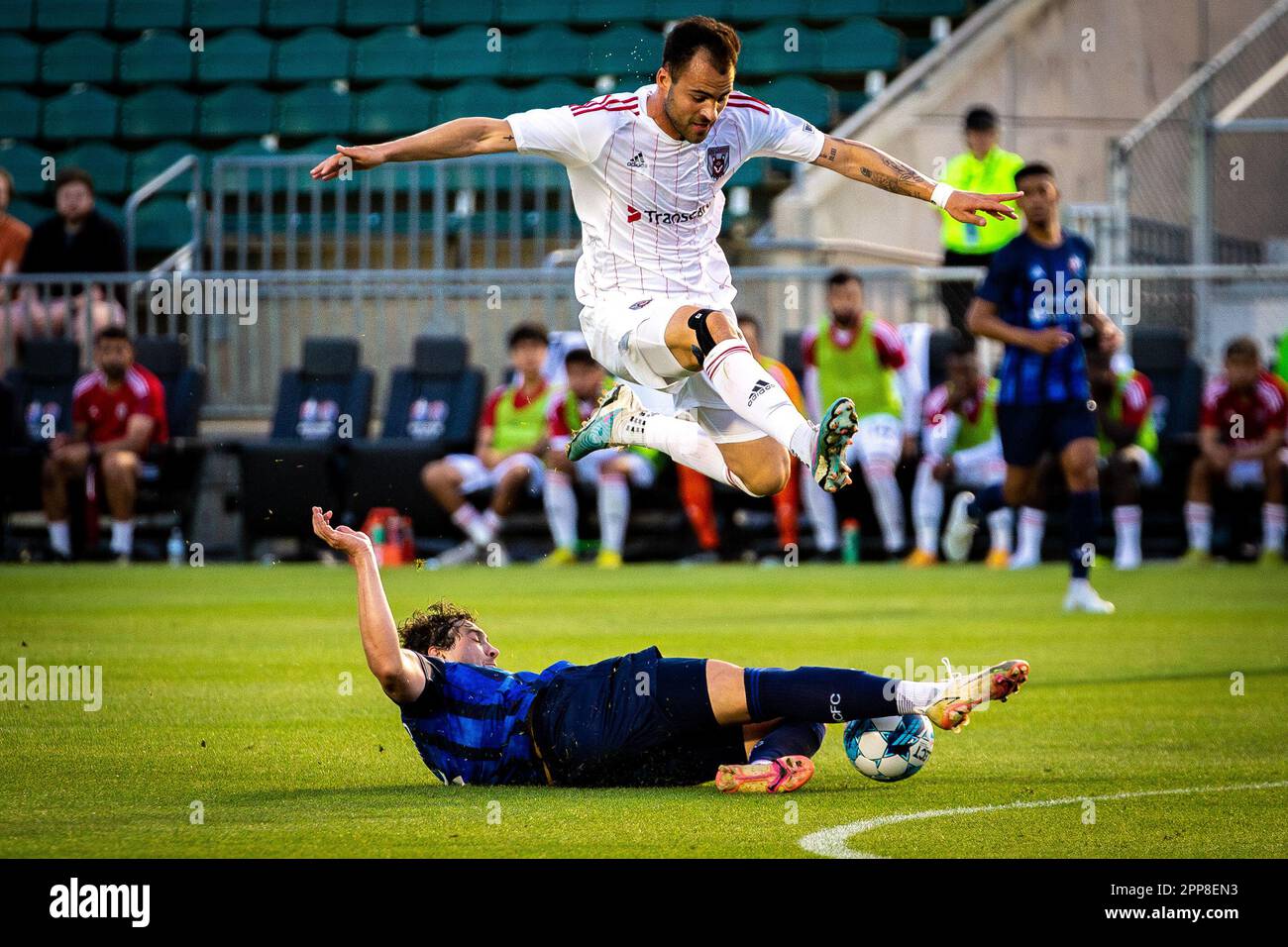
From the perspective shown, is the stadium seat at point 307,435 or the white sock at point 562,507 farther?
the white sock at point 562,507

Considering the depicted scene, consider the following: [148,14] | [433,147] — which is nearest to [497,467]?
[148,14]

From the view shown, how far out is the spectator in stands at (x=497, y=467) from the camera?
53.9 ft

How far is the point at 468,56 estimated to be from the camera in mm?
20172

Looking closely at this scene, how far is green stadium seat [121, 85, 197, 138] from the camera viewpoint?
2056 cm

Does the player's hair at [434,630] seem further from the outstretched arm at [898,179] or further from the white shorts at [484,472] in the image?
the white shorts at [484,472]

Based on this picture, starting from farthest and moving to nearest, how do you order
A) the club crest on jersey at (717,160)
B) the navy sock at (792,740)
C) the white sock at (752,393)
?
the club crest on jersey at (717,160) < the white sock at (752,393) < the navy sock at (792,740)

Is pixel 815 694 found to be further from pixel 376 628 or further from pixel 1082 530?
pixel 1082 530

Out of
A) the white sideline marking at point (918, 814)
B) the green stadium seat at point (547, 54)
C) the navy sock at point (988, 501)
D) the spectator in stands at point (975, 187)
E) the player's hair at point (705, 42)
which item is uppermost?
the green stadium seat at point (547, 54)

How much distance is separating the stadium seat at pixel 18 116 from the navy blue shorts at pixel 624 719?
16353 millimetres

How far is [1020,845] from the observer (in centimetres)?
529

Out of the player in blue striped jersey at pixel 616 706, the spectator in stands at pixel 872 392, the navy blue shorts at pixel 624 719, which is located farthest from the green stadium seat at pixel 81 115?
the navy blue shorts at pixel 624 719
